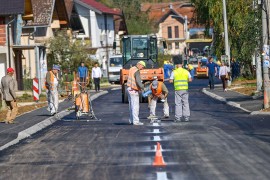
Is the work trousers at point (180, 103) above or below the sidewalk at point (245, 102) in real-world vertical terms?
above

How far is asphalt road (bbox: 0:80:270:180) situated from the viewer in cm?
1471

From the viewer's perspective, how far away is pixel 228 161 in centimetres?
1595

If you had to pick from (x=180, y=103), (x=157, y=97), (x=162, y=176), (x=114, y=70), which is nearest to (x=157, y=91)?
(x=157, y=97)

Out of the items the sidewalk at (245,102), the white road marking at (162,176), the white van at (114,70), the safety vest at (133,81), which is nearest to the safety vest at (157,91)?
the safety vest at (133,81)

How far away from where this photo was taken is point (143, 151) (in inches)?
722

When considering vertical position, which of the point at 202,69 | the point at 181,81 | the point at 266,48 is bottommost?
the point at 202,69

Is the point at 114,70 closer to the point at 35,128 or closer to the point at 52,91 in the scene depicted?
the point at 52,91

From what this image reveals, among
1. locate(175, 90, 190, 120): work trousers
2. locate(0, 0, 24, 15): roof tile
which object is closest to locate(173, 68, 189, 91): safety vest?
locate(175, 90, 190, 120): work trousers

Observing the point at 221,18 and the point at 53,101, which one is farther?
the point at 221,18

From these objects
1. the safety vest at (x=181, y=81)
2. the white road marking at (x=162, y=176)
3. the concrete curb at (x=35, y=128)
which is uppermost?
the safety vest at (x=181, y=81)

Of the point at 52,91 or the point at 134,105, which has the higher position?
the point at 52,91

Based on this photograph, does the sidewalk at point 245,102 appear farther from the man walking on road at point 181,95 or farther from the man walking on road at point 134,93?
the man walking on road at point 134,93

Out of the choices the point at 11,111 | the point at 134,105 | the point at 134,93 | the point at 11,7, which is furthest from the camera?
the point at 11,7

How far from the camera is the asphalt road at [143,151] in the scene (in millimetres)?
14711
